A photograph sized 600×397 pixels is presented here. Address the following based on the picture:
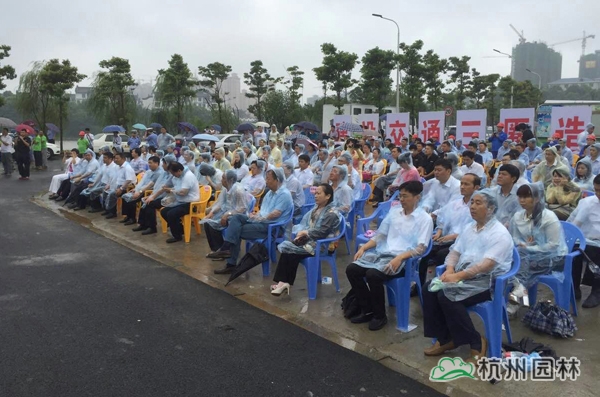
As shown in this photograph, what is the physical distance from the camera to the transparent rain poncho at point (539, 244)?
418 centimetres

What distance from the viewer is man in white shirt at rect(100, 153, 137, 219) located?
947 cm

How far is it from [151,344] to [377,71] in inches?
844

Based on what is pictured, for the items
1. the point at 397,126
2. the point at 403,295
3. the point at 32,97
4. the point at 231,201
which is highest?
the point at 32,97

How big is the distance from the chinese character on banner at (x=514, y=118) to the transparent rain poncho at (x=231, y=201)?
370 inches

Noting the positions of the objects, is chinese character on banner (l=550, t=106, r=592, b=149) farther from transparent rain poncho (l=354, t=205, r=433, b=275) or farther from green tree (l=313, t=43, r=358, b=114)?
green tree (l=313, t=43, r=358, b=114)

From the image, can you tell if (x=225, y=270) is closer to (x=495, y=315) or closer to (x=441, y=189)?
(x=441, y=189)

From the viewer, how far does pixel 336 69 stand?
24641 millimetres

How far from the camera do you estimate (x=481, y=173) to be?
7949 mm

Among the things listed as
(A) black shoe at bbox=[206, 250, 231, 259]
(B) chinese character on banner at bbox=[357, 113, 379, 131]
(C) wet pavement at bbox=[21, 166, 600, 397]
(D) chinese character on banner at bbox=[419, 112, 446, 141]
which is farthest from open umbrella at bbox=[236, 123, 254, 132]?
(A) black shoe at bbox=[206, 250, 231, 259]

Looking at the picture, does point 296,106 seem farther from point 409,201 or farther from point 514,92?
point 409,201

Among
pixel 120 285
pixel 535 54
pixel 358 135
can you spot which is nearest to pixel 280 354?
pixel 120 285

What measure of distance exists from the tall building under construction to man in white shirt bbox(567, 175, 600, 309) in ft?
294

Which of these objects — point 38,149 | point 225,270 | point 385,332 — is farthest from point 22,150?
point 385,332

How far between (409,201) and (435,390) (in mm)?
1643
